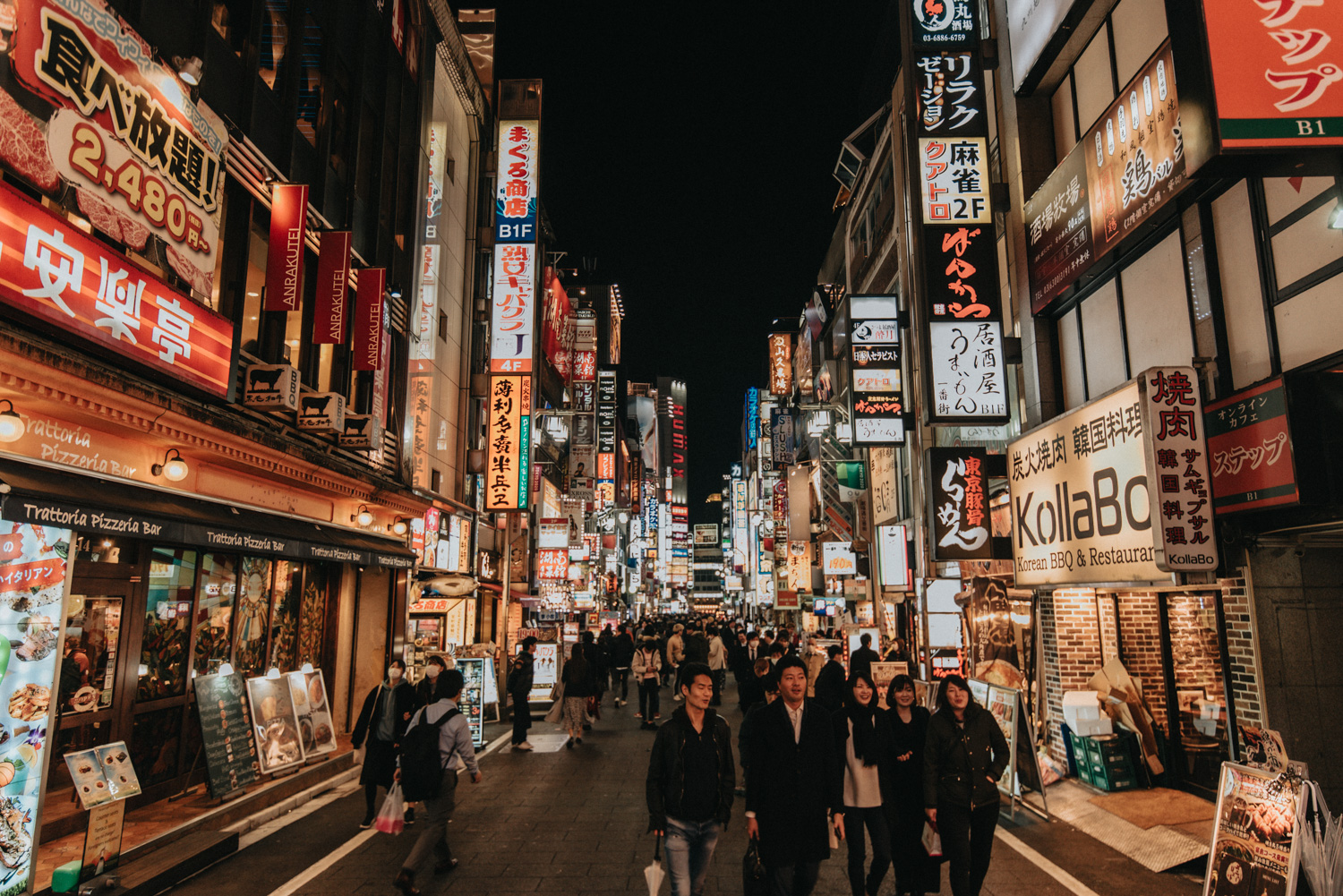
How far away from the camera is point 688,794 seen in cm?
532

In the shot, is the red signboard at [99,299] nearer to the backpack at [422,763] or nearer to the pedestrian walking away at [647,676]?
the backpack at [422,763]

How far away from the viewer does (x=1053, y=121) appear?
42.9ft

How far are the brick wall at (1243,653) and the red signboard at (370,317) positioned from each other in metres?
12.3

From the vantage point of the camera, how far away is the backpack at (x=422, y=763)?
23.0 feet

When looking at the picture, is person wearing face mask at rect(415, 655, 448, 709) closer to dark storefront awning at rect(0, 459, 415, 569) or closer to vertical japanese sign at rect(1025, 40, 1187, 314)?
dark storefront awning at rect(0, 459, 415, 569)

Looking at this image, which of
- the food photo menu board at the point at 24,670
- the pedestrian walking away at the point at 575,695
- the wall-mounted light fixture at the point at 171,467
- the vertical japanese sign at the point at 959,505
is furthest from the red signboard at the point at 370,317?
the vertical japanese sign at the point at 959,505

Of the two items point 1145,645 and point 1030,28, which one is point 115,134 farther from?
point 1145,645

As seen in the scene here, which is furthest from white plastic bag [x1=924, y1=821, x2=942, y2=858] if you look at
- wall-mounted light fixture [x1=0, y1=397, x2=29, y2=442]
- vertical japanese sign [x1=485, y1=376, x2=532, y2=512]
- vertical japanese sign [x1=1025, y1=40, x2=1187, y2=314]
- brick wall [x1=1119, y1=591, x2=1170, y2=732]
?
vertical japanese sign [x1=485, y1=376, x2=532, y2=512]

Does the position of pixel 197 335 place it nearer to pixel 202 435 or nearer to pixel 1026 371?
pixel 202 435

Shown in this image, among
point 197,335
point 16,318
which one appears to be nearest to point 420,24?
point 197,335

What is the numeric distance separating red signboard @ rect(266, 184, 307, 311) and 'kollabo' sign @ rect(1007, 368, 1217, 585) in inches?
410

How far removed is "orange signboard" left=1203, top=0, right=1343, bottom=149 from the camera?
4805 millimetres

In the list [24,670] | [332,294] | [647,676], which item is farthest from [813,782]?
[647,676]

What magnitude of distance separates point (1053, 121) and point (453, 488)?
1687 cm
